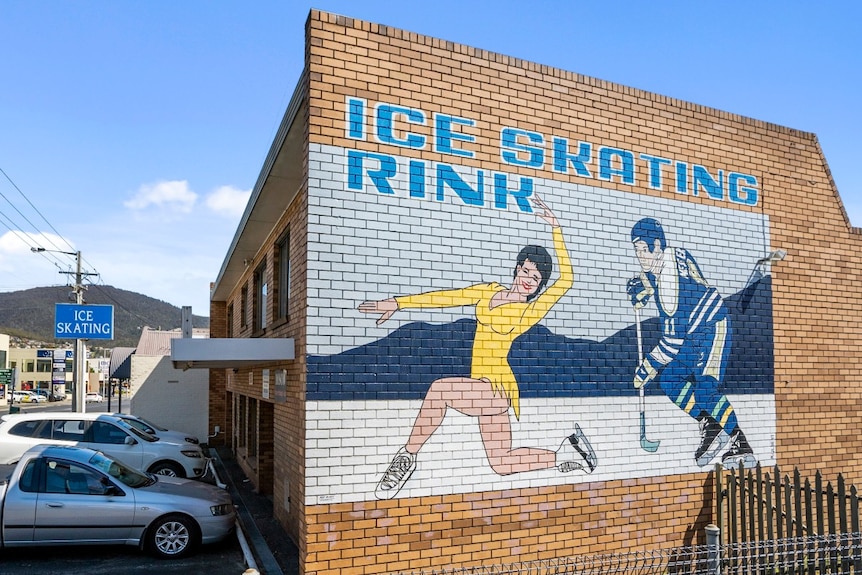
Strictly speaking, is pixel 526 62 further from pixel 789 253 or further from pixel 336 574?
pixel 336 574

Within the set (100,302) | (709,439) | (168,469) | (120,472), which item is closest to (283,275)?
(120,472)

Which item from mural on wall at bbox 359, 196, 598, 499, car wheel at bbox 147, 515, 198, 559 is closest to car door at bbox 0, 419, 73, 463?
car wheel at bbox 147, 515, 198, 559

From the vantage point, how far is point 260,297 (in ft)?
44.7

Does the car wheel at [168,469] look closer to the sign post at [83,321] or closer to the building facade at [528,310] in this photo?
the building facade at [528,310]

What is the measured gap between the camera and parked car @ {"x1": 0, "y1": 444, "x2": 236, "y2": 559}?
802 centimetres

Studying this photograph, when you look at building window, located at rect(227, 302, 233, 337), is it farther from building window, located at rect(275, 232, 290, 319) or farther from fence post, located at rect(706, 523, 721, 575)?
fence post, located at rect(706, 523, 721, 575)

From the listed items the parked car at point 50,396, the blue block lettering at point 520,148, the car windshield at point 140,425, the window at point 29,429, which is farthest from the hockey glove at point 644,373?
the parked car at point 50,396

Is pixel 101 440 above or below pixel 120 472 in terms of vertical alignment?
below

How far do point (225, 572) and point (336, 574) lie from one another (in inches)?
86.0

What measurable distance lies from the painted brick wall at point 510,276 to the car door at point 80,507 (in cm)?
336

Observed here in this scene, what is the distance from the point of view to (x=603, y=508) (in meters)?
7.63

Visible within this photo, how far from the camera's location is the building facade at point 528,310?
22.0ft

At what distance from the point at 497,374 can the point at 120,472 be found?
5.46 m

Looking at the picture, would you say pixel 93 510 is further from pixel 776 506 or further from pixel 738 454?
pixel 738 454
